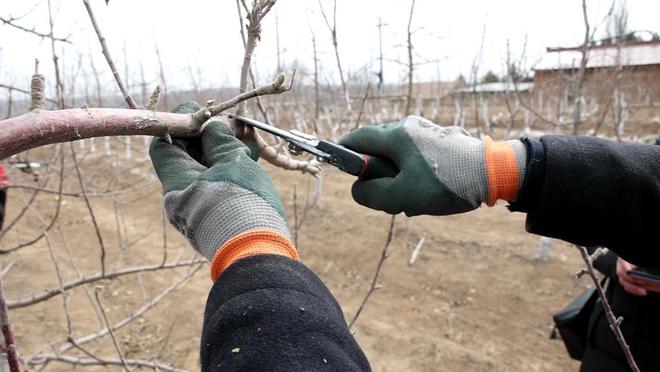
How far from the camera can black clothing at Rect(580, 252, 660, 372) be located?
1886 mm

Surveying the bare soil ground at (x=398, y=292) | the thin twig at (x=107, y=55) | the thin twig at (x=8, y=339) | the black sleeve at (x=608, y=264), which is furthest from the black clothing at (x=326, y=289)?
the bare soil ground at (x=398, y=292)

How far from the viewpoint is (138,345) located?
473 centimetres

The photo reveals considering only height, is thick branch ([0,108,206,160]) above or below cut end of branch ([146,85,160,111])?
below

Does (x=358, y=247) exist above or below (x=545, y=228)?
below

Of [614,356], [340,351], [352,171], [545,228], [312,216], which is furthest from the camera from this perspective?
[312,216]

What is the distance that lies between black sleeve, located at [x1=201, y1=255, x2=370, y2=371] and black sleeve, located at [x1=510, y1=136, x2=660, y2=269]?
1.91ft

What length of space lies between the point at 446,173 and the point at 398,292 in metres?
4.53

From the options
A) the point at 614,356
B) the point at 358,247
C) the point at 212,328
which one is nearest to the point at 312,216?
the point at 358,247

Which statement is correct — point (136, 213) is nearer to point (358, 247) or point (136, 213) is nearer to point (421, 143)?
point (358, 247)

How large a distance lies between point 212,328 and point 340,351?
0.18m

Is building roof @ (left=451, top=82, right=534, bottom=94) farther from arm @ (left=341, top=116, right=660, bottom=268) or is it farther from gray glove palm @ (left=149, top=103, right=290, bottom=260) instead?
gray glove palm @ (left=149, top=103, right=290, bottom=260)

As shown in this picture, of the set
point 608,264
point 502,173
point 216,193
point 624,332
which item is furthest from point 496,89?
point 216,193

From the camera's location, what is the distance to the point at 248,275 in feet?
2.21

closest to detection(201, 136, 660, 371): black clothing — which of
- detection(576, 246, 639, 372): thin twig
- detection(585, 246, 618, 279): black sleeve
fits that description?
detection(576, 246, 639, 372): thin twig
